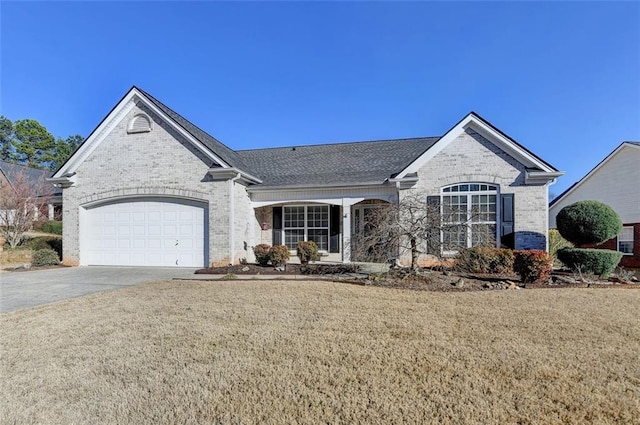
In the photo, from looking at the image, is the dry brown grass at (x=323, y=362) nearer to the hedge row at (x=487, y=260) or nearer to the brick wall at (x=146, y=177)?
the hedge row at (x=487, y=260)

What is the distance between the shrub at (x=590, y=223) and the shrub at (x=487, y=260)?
2.75m

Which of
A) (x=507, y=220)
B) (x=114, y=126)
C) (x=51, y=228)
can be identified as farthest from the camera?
(x=51, y=228)

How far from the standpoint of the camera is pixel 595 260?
413 inches

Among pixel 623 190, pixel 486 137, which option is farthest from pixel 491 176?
pixel 623 190

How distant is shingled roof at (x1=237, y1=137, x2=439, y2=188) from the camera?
14945 millimetres

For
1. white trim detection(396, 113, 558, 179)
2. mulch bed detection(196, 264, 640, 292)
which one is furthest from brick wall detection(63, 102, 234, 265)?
white trim detection(396, 113, 558, 179)

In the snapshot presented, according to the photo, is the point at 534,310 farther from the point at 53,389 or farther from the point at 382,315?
the point at 53,389

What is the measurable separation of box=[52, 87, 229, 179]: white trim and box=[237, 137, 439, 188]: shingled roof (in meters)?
3.38

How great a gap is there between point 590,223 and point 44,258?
72.5 ft

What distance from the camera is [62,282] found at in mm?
10336

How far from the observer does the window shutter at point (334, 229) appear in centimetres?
1540

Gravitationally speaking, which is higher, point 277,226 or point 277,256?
point 277,226

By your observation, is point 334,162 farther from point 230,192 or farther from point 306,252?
point 230,192

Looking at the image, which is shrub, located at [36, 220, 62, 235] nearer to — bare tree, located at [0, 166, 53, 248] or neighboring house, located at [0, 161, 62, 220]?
bare tree, located at [0, 166, 53, 248]
